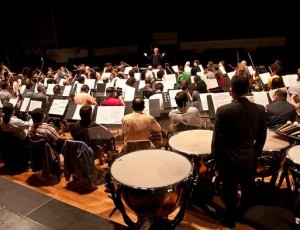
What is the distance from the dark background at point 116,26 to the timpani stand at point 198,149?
10208 mm

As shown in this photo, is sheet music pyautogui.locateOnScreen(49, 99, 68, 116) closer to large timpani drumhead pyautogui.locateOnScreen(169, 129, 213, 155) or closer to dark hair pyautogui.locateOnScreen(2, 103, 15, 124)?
dark hair pyautogui.locateOnScreen(2, 103, 15, 124)

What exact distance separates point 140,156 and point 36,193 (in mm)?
1793

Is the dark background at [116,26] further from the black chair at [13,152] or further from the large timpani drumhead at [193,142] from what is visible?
the large timpani drumhead at [193,142]

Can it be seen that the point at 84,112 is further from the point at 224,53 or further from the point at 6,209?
the point at 224,53

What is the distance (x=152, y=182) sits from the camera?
2.47 m

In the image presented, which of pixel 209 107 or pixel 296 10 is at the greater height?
pixel 296 10

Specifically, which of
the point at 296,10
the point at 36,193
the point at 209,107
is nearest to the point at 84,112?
the point at 36,193

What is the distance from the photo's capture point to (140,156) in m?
2.89

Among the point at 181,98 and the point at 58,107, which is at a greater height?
the point at 181,98

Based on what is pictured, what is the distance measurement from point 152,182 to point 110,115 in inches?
96.9

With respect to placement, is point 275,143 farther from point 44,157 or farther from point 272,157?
point 44,157

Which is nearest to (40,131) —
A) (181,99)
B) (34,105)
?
(34,105)

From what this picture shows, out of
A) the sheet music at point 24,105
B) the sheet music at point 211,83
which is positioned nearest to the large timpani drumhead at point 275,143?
the sheet music at point 211,83

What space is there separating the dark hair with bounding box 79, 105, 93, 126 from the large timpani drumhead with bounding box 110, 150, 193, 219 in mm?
1384
